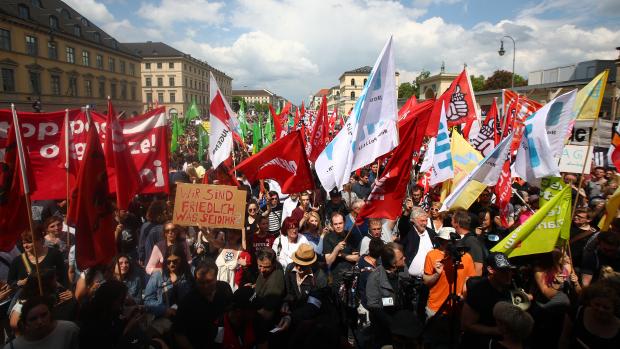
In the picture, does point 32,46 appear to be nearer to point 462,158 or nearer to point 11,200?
point 11,200

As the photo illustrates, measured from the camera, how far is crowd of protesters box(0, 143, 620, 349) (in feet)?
9.91

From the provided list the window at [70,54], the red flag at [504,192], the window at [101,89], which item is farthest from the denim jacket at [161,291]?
the window at [101,89]

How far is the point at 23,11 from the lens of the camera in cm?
4169

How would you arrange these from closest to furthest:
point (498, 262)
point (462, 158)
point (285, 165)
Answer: point (498, 262) → point (285, 165) → point (462, 158)

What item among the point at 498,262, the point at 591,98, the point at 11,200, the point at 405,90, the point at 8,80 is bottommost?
the point at 498,262

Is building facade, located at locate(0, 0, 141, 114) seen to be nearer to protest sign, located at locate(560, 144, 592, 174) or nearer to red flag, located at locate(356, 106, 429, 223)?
red flag, located at locate(356, 106, 429, 223)

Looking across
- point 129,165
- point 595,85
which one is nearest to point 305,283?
point 129,165

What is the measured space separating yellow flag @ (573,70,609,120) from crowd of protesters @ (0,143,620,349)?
166 cm

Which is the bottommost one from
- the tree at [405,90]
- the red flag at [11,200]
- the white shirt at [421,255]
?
the white shirt at [421,255]

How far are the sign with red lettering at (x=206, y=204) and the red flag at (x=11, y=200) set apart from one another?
1708 millimetres

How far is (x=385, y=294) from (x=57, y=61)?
5566cm

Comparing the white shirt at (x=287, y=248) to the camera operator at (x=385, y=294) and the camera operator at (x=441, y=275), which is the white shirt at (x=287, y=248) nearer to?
the camera operator at (x=385, y=294)

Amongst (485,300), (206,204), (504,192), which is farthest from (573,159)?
(206,204)

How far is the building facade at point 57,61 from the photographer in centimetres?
3975
